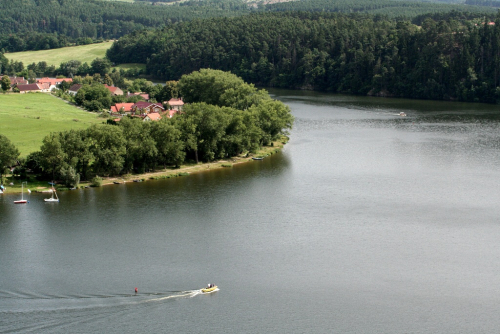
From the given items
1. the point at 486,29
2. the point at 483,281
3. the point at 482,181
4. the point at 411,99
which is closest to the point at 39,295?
the point at 483,281

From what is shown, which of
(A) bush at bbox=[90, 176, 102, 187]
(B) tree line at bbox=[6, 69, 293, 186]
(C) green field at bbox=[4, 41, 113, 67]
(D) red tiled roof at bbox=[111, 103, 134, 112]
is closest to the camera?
(A) bush at bbox=[90, 176, 102, 187]

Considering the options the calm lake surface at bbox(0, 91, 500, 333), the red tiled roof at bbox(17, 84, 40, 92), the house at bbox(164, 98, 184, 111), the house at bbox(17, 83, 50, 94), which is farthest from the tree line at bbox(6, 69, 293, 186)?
the red tiled roof at bbox(17, 84, 40, 92)

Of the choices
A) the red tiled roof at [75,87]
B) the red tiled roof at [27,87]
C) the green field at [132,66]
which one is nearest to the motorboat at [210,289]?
the red tiled roof at [75,87]

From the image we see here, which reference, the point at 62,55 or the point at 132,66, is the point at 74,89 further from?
the point at 62,55

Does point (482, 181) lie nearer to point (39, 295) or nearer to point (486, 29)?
point (39, 295)

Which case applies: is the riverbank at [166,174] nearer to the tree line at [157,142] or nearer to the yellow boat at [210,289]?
the tree line at [157,142]

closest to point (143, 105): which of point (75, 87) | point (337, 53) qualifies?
point (75, 87)

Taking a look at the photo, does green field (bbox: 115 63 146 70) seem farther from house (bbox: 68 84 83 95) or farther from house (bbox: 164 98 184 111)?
house (bbox: 164 98 184 111)
